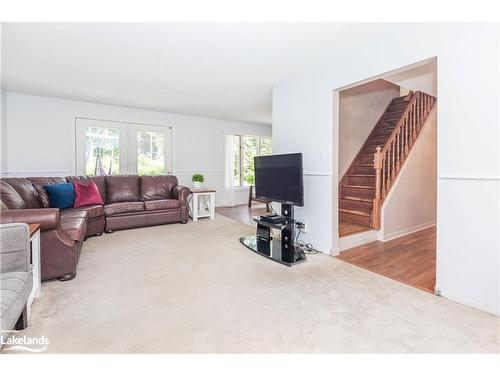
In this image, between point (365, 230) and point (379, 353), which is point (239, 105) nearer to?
point (365, 230)

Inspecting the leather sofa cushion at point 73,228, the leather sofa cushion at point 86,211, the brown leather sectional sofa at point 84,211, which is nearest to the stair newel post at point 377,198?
the brown leather sectional sofa at point 84,211

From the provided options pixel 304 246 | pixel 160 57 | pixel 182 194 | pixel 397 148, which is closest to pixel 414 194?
pixel 397 148

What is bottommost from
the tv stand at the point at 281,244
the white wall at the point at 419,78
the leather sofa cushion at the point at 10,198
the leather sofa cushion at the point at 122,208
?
the tv stand at the point at 281,244

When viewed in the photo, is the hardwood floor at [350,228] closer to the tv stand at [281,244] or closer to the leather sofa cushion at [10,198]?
the tv stand at [281,244]

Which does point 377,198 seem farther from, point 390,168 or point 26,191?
point 26,191

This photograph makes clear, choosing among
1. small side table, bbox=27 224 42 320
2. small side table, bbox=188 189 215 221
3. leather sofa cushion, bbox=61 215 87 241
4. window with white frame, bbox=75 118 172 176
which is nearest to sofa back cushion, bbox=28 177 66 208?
leather sofa cushion, bbox=61 215 87 241

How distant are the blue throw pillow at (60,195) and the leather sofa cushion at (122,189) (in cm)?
71

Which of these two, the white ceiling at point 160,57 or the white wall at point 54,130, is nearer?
the white ceiling at point 160,57

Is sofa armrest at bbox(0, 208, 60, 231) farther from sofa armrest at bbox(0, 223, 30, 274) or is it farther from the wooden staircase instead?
the wooden staircase

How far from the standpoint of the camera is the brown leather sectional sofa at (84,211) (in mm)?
2207

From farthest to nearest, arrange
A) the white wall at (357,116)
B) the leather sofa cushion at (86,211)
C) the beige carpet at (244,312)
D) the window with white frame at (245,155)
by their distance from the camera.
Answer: the window with white frame at (245,155), the white wall at (357,116), the leather sofa cushion at (86,211), the beige carpet at (244,312)

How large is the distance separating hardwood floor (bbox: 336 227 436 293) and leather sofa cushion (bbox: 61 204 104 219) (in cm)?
317

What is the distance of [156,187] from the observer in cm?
486
